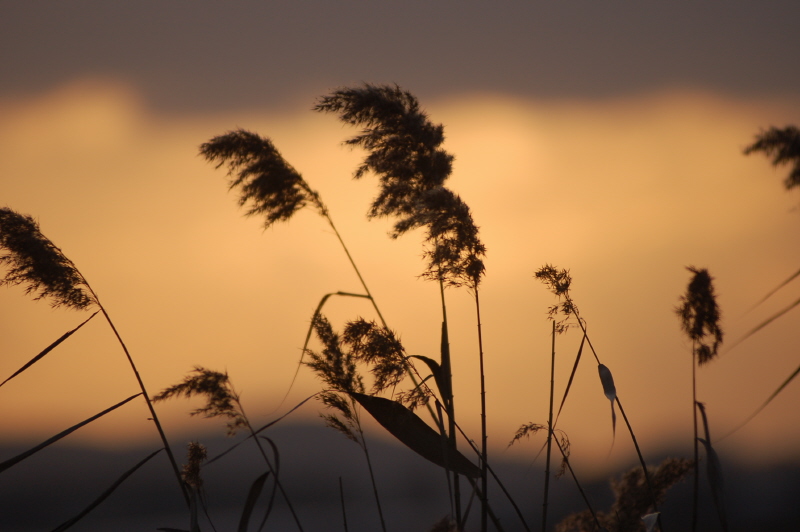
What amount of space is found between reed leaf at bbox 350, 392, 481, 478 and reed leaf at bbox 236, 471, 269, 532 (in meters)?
0.36

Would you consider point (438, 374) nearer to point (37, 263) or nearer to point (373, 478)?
point (373, 478)

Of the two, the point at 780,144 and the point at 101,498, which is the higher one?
the point at 780,144

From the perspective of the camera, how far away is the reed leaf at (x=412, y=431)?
186cm

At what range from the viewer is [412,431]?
1.88 metres

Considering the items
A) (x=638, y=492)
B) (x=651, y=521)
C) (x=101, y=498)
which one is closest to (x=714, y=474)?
(x=651, y=521)

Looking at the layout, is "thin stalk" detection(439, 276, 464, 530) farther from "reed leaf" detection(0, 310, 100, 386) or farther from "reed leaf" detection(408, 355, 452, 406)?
"reed leaf" detection(0, 310, 100, 386)

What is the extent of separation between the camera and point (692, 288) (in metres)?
1.69

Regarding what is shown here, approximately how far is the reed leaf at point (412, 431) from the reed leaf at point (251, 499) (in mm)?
360

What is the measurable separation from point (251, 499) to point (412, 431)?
0.49 meters

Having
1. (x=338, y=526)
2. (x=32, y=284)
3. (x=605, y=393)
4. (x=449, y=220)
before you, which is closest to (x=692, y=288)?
(x=605, y=393)

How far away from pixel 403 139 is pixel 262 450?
1.10m

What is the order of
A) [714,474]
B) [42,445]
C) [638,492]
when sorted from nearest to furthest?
[42,445] < [714,474] < [638,492]

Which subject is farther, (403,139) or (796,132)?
(403,139)

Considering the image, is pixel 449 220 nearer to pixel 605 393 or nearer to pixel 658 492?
pixel 605 393
